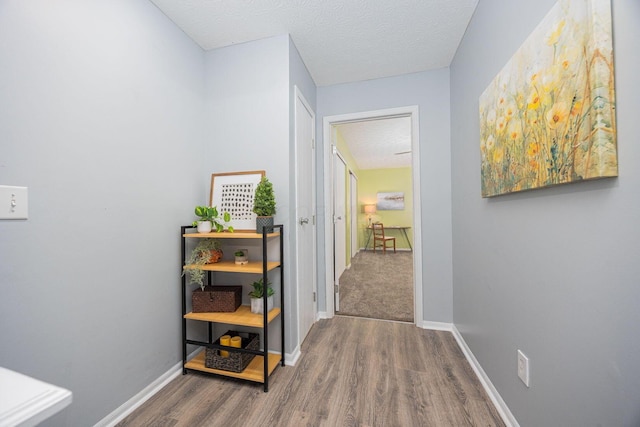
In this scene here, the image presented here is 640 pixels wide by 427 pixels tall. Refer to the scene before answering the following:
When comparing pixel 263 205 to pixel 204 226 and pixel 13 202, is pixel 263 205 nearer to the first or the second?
pixel 204 226

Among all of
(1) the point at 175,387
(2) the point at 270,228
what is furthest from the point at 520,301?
(1) the point at 175,387

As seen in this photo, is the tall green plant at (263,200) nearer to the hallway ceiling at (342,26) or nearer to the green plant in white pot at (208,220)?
the green plant in white pot at (208,220)

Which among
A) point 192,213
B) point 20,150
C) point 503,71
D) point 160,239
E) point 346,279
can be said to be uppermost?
point 503,71

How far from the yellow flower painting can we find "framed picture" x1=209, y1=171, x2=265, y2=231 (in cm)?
145

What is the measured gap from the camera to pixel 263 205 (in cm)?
160

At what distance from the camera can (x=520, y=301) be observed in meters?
1.13

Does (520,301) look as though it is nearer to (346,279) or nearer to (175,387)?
(175,387)

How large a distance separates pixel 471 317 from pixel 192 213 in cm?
210

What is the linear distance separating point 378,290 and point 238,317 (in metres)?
2.28

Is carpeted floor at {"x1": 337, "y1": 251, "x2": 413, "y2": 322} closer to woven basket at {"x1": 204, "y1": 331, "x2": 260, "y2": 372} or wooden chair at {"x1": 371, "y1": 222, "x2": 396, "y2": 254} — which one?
wooden chair at {"x1": 371, "y1": 222, "x2": 396, "y2": 254}

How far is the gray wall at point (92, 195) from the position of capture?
0.96 metres

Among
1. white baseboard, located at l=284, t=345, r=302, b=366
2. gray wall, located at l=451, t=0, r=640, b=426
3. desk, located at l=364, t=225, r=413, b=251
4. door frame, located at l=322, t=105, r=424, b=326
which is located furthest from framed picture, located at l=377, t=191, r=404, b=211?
white baseboard, located at l=284, t=345, r=302, b=366

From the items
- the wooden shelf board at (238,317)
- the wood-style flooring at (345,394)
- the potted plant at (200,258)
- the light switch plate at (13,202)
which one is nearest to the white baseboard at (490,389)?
the wood-style flooring at (345,394)

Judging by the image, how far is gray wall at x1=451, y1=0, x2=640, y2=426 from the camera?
0.65m
